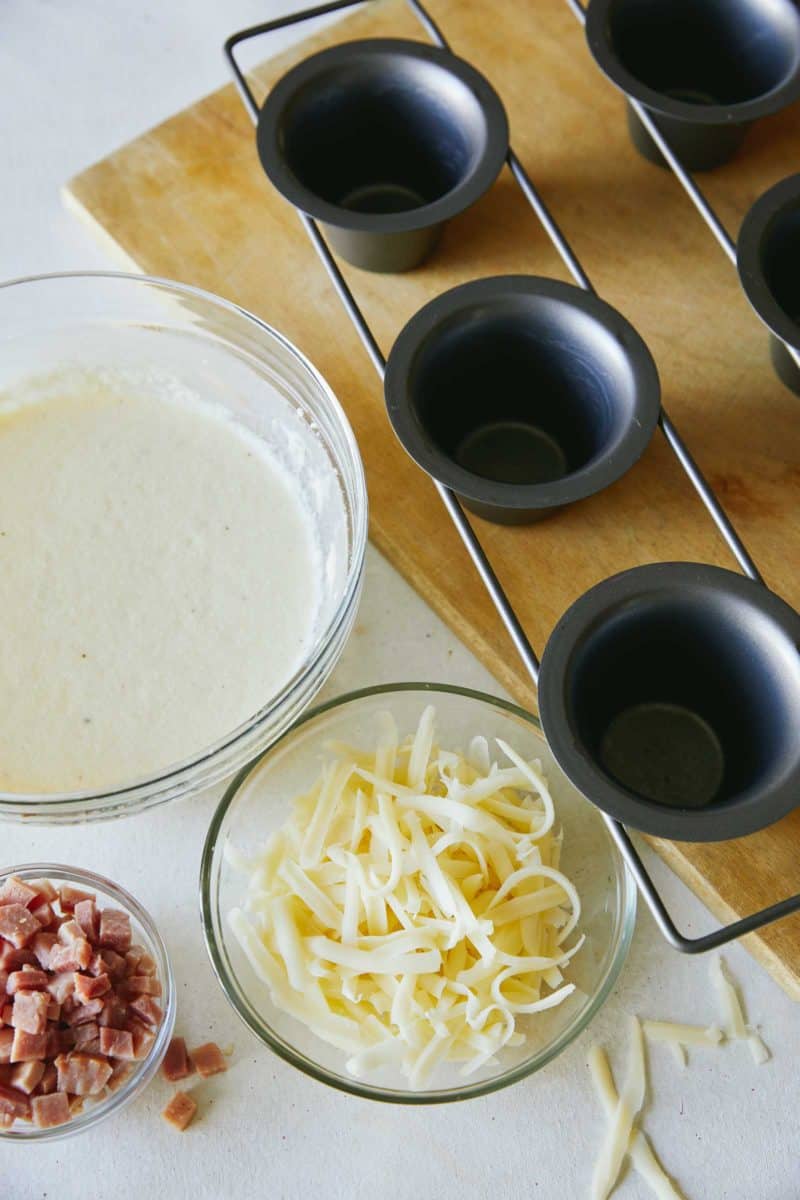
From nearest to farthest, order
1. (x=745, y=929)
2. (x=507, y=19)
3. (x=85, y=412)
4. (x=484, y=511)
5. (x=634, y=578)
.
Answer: (x=745, y=929)
(x=634, y=578)
(x=484, y=511)
(x=85, y=412)
(x=507, y=19)

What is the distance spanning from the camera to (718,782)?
1254mm

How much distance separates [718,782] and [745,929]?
21 cm

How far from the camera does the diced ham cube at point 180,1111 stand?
1196 millimetres

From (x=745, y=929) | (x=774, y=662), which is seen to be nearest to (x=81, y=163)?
(x=774, y=662)

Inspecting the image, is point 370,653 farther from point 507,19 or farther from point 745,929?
point 507,19

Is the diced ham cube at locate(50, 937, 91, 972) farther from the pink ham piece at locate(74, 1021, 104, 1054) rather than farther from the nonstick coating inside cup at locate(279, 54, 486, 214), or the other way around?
the nonstick coating inside cup at locate(279, 54, 486, 214)

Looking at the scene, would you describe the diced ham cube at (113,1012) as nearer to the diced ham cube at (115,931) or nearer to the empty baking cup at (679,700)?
the diced ham cube at (115,931)

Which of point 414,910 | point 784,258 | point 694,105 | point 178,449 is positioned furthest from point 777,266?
point 414,910

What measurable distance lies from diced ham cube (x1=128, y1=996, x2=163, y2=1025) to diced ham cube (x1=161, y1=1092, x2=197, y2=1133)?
0.25 feet

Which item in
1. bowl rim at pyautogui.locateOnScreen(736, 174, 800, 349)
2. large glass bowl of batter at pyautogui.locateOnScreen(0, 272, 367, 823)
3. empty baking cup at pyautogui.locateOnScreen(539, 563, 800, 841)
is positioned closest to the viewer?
empty baking cup at pyautogui.locateOnScreen(539, 563, 800, 841)

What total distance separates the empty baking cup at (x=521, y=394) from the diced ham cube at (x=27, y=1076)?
1.97ft

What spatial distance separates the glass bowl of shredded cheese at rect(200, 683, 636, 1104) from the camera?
116cm

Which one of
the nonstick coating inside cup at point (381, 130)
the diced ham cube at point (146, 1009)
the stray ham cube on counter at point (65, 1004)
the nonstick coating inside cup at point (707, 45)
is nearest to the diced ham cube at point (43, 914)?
the stray ham cube on counter at point (65, 1004)

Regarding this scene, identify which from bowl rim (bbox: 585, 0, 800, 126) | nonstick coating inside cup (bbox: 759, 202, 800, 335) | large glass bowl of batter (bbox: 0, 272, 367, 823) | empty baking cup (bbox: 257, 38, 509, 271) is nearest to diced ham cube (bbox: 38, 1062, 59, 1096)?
large glass bowl of batter (bbox: 0, 272, 367, 823)
